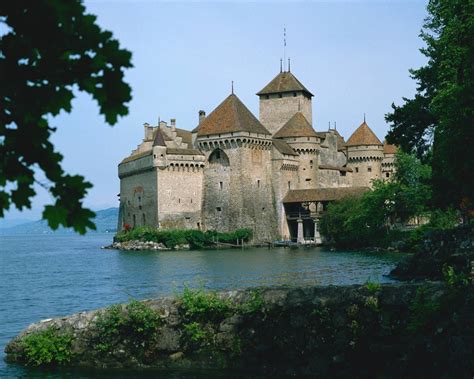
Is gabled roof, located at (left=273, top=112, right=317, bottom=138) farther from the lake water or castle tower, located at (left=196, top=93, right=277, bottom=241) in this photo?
the lake water

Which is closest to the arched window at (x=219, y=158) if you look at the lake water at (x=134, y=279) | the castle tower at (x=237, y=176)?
the castle tower at (x=237, y=176)

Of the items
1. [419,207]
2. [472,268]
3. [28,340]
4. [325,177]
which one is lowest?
[28,340]

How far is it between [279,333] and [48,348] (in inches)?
175

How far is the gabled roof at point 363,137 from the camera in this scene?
7525 centimetres

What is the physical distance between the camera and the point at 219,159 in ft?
206

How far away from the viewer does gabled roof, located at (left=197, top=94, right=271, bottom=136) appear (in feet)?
204

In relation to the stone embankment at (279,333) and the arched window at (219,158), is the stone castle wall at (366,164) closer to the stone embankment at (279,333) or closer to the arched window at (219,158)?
the arched window at (219,158)

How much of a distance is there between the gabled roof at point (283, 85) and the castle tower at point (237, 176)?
11.4 metres

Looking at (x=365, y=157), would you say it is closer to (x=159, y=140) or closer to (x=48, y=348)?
(x=159, y=140)

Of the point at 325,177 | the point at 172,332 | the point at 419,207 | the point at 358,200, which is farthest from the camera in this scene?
the point at 325,177

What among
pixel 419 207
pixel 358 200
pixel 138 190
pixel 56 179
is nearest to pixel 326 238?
pixel 358 200

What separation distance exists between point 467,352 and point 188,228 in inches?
2119

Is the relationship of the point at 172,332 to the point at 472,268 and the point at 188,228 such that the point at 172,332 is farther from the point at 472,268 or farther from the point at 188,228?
the point at 188,228

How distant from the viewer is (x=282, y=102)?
7344cm
